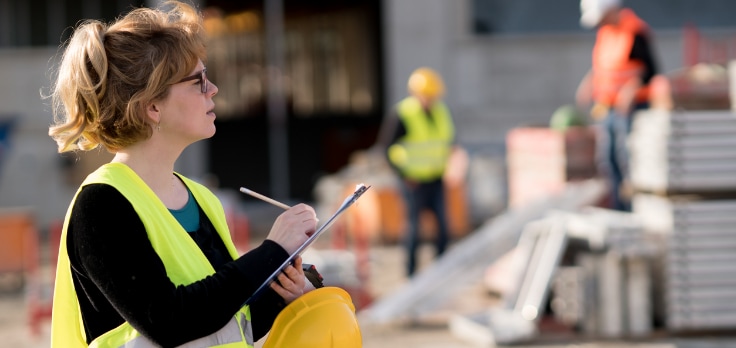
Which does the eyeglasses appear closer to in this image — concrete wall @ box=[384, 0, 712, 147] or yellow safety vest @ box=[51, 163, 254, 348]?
yellow safety vest @ box=[51, 163, 254, 348]

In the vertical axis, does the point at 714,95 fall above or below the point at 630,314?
above

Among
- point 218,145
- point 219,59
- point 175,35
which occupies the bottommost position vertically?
point 218,145

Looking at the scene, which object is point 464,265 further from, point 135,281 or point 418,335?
point 135,281

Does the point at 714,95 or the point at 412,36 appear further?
the point at 412,36

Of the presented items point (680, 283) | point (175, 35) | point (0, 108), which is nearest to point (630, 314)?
point (680, 283)

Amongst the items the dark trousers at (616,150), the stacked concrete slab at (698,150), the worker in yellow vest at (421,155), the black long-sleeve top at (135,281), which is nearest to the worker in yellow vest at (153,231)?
the black long-sleeve top at (135,281)

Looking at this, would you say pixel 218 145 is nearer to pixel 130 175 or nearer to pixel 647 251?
pixel 647 251

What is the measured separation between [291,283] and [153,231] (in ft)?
1.09

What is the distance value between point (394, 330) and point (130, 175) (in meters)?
6.63

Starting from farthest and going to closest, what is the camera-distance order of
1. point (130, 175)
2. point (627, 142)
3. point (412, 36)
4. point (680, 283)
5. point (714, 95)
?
point (412, 36) < point (627, 142) < point (714, 95) < point (680, 283) < point (130, 175)

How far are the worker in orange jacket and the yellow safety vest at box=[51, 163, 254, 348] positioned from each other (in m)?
7.60

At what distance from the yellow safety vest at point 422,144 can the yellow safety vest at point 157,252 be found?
863 centimetres

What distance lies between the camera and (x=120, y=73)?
2.44 meters

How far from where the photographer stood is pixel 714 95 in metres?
8.66
